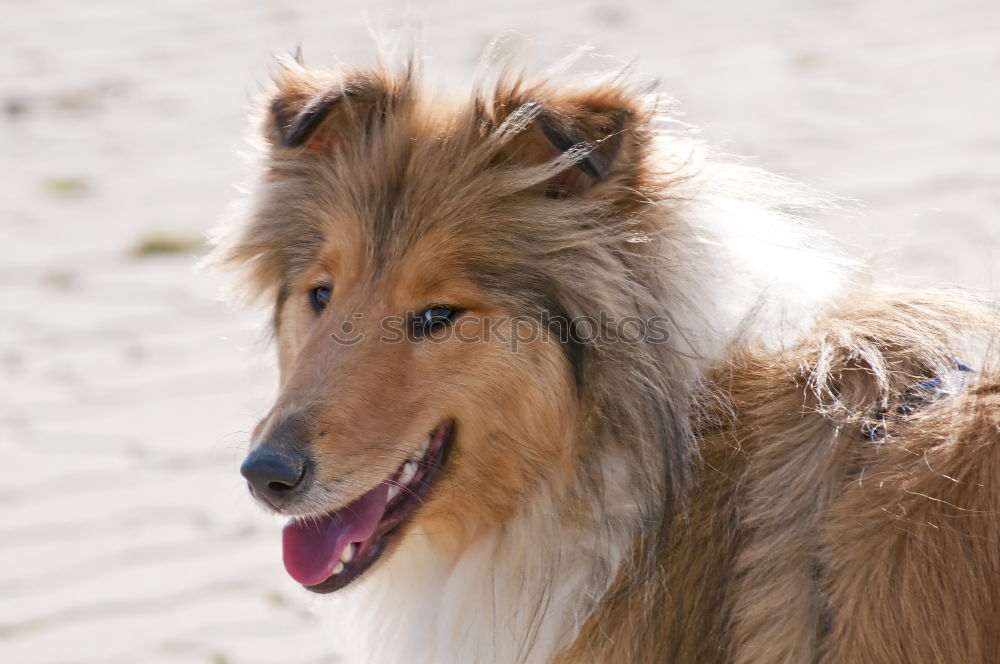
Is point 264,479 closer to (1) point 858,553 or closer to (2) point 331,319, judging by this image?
(2) point 331,319

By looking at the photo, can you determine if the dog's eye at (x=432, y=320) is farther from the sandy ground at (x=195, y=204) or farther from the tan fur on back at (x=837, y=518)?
the sandy ground at (x=195, y=204)

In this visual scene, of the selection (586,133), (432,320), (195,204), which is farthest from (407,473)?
(195,204)

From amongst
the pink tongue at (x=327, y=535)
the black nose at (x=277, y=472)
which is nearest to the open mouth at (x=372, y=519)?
the pink tongue at (x=327, y=535)

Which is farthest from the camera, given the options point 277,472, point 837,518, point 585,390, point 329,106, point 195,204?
point 195,204

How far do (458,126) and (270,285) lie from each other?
2.34 ft

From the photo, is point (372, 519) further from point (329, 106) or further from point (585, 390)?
point (329, 106)

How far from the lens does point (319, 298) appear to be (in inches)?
→ 122

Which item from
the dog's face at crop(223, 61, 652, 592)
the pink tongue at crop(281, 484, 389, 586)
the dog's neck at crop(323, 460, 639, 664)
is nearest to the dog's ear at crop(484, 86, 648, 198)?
the dog's face at crop(223, 61, 652, 592)

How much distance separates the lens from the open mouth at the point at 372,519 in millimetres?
2885

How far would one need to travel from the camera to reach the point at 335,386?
2.82 m

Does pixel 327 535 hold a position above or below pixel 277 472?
below

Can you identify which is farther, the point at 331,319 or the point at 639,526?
the point at 331,319

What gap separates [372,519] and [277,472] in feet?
1.00

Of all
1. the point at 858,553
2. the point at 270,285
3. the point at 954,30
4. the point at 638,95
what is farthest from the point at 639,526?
the point at 954,30
